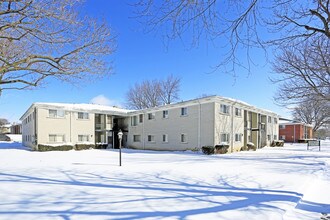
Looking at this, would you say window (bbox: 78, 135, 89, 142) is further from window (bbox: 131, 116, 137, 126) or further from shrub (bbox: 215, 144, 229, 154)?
shrub (bbox: 215, 144, 229, 154)

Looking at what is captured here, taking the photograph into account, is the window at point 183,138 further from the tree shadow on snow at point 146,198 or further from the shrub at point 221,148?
the tree shadow on snow at point 146,198

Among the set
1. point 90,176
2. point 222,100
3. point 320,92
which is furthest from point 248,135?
point 90,176

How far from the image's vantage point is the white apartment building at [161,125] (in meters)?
23.8

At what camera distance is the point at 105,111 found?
3138 centimetres

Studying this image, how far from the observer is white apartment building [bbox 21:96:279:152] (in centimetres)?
2375

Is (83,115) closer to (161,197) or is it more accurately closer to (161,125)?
(161,125)

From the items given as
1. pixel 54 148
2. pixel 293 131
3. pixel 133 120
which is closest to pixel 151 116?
pixel 133 120

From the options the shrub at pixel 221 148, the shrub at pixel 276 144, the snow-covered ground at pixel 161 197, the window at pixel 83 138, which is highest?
the snow-covered ground at pixel 161 197

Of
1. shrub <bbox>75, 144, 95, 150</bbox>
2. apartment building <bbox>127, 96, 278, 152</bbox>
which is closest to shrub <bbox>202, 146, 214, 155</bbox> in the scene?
apartment building <bbox>127, 96, 278, 152</bbox>

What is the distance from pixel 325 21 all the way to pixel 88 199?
7458mm

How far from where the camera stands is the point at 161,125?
2794cm

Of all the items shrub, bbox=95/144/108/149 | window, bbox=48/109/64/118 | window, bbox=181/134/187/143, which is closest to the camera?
window, bbox=181/134/187/143

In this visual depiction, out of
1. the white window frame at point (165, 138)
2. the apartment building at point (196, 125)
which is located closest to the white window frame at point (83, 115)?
the apartment building at point (196, 125)

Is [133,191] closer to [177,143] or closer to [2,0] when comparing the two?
[2,0]
